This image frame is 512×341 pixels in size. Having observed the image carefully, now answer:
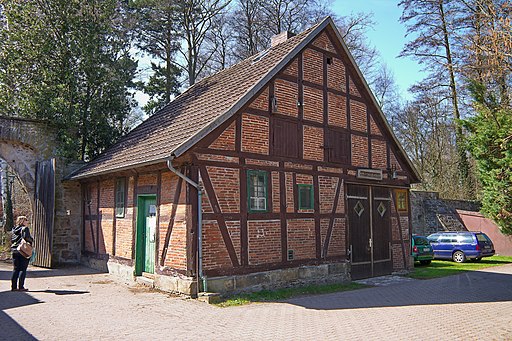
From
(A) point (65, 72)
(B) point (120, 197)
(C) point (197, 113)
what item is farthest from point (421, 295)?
(A) point (65, 72)

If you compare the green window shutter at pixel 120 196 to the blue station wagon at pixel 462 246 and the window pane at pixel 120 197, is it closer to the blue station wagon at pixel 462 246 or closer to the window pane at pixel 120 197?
the window pane at pixel 120 197

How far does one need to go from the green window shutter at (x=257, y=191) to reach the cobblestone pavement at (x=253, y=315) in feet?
8.20

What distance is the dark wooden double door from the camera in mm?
14156

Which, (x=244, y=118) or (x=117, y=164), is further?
(x=117, y=164)

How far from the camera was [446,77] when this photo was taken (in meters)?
26.7

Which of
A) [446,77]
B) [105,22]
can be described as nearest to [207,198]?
[105,22]

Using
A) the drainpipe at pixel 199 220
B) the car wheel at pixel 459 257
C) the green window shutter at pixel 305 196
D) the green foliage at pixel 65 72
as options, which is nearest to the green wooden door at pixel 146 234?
the drainpipe at pixel 199 220

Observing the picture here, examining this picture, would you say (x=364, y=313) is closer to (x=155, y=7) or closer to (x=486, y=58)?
(x=486, y=58)

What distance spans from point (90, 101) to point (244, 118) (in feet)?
30.3

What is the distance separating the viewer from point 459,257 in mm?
21109

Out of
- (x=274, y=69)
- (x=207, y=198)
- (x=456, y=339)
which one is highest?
(x=274, y=69)

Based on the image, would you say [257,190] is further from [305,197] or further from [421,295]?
[421,295]

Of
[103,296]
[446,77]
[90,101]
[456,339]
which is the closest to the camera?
[456,339]

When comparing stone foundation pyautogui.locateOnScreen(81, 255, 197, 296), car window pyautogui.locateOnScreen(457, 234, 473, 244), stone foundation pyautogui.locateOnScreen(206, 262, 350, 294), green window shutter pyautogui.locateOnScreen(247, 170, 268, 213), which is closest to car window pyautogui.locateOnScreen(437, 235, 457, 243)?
car window pyautogui.locateOnScreen(457, 234, 473, 244)
